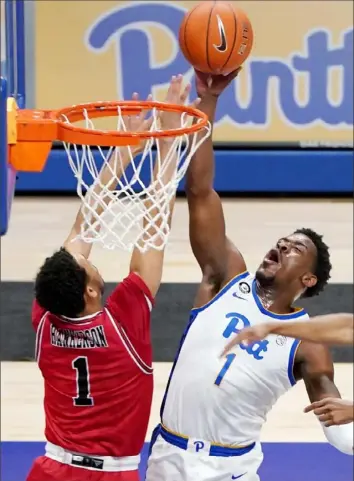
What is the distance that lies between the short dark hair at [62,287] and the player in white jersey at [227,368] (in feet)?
1.71

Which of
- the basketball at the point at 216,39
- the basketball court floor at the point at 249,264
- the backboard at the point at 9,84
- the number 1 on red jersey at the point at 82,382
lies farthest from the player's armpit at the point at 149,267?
the basketball court floor at the point at 249,264

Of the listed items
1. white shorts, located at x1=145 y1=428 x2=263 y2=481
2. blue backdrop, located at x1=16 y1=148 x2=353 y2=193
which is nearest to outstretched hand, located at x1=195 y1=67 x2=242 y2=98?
white shorts, located at x1=145 y1=428 x2=263 y2=481

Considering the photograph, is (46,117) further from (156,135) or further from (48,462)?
(48,462)

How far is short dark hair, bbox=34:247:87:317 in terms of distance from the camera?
3.26 meters

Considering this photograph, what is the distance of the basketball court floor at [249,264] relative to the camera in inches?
189

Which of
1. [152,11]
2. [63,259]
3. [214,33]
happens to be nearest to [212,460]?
[63,259]

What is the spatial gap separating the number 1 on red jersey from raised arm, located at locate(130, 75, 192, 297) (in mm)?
345

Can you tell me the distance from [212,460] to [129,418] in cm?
36

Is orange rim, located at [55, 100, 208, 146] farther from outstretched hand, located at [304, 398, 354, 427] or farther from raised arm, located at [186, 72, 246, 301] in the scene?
outstretched hand, located at [304, 398, 354, 427]

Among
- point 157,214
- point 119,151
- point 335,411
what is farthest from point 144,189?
point 335,411

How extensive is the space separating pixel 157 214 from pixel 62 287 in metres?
0.58

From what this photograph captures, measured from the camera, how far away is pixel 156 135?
11.7ft

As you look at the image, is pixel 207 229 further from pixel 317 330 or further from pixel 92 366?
pixel 317 330

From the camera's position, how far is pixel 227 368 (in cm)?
354
